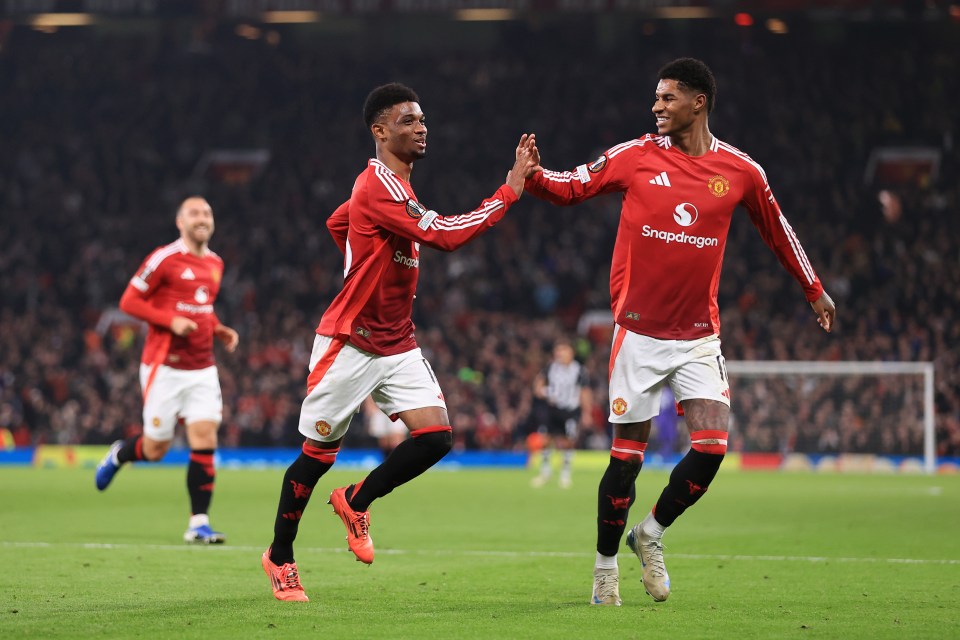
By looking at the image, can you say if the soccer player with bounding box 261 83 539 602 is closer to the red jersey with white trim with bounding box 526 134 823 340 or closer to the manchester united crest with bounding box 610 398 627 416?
the red jersey with white trim with bounding box 526 134 823 340

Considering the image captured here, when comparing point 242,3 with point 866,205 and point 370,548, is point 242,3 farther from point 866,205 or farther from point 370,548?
point 370,548

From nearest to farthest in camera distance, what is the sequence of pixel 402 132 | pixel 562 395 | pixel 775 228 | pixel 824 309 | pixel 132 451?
pixel 402 132 < pixel 775 228 < pixel 824 309 < pixel 132 451 < pixel 562 395

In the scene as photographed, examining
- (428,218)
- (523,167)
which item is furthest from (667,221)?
(428,218)

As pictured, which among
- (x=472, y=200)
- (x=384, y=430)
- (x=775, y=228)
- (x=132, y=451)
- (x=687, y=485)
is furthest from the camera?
(x=472, y=200)

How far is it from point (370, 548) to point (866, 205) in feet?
81.7

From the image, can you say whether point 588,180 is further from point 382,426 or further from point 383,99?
point 382,426

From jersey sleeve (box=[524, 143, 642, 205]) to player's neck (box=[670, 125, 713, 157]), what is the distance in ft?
0.70

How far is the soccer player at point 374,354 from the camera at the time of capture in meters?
6.84

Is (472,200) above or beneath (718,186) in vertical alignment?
above

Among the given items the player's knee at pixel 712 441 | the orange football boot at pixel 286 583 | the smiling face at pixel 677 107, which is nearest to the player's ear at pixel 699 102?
the smiling face at pixel 677 107

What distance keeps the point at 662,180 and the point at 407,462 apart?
193 centimetres

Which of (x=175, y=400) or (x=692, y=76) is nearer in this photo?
(x=692, y=76)

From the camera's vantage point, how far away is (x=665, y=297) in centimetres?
684

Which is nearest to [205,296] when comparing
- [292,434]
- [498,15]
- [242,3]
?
[292,434]
